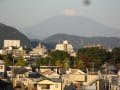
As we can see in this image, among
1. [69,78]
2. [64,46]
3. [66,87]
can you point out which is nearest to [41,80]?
[66,87]

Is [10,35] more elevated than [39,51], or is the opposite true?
[10,35]

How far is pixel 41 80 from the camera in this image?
19281 millimetres

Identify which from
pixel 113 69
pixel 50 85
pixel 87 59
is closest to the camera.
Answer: pixel 50 85

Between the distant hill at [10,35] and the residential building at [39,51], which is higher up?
the distant hill at [10,35]

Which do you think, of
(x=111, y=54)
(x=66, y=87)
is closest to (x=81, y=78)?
(x=66, y=87)

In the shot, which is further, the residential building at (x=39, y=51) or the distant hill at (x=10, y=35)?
the distant hill at (x=10, y=35)

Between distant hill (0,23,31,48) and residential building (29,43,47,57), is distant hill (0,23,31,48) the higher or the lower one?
the higher one

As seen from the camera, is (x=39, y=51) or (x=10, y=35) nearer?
(x=39, y=51)

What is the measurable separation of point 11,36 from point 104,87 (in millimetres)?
131337

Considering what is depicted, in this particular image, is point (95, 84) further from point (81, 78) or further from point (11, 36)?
point (11, 36)

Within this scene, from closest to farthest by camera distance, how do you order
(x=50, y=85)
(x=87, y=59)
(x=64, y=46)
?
(x=50, y=85) → (x=87, y=59) → (x=64, y=46)

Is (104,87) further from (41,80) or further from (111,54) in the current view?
(111,54)

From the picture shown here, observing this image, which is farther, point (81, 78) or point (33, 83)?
point (81, 78)

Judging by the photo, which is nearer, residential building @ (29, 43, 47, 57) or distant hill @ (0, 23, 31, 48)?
residential building @ (29, 43, 47, 57)
